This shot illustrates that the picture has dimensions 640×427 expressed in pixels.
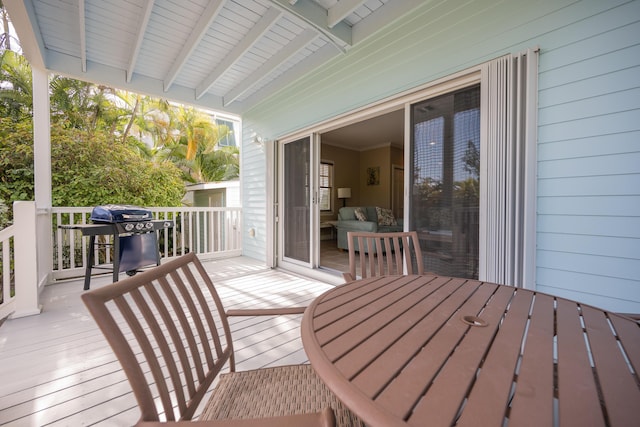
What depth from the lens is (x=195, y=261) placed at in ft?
3.88

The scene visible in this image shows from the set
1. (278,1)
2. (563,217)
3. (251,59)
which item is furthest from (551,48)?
(251,59)

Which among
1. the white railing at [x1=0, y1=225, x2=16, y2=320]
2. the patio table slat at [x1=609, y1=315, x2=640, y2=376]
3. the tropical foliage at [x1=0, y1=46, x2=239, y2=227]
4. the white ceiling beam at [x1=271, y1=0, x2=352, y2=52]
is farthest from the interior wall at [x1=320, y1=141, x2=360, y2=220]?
the patio table slat at [x1=609, y1=315, x2=640, y2=376]

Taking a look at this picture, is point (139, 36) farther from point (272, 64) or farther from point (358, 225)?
point (358, 225)

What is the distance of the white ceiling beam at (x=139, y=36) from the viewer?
2588 mm

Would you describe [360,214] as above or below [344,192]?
below

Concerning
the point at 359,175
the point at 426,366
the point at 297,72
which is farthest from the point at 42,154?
the point at 359,175

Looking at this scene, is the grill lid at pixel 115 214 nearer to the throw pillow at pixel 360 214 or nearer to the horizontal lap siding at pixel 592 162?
the throw pillow at pixel 360 214

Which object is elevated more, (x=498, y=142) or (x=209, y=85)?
(x=209, y=85)

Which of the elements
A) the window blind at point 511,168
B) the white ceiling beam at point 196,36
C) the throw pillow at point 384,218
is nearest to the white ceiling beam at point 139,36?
the white ceiling beam at point 196,36

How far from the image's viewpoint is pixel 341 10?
2.67m

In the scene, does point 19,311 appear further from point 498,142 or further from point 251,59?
point 498,142

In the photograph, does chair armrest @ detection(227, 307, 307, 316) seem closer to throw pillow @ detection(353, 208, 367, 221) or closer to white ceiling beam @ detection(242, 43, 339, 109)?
white ceiling beam @ detection(242, 43, 339, 109)

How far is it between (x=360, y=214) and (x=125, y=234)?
4.37 metres

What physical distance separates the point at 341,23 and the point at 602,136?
2660mm
